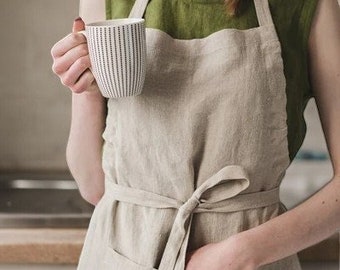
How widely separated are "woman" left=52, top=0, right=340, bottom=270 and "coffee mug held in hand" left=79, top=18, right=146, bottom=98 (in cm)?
6

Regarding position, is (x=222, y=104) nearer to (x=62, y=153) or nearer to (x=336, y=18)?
(x=336, y=18)

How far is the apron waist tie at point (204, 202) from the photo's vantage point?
78cm

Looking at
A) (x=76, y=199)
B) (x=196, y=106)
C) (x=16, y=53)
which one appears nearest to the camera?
(x=196, y=106)

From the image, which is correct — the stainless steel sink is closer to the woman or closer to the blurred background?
the blurred background

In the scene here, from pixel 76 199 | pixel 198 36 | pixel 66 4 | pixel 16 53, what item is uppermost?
pixel 198 36

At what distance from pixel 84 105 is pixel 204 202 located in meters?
0.20

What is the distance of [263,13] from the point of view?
0.80 m

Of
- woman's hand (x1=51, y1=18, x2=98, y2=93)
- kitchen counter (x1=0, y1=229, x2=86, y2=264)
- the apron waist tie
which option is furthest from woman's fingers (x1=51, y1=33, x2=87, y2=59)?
kitchen counter (x1=0, y1=229, x2=86, y2=264)

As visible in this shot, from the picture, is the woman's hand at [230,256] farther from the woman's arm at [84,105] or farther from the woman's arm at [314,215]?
the woman's arm at [84,105]

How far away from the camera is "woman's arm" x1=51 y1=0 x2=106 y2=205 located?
0.74m

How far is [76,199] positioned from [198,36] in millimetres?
831

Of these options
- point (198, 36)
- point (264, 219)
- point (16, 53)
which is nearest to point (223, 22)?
point (198, 36)

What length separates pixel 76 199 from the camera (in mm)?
1543

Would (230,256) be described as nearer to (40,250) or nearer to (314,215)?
(314,215)
